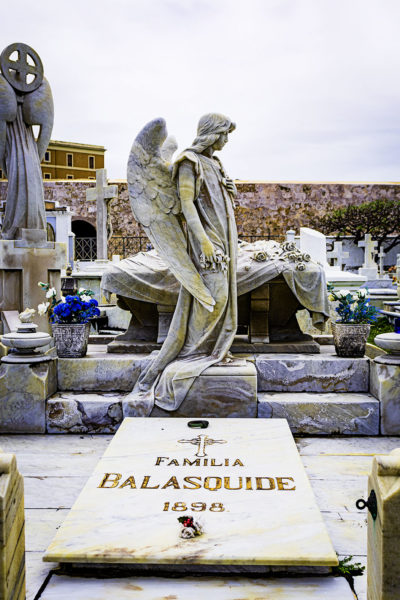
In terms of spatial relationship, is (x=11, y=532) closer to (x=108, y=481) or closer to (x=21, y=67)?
(x=108, y=481)

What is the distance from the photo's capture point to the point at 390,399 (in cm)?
436

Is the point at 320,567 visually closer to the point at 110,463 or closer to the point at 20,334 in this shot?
the point at 110,463

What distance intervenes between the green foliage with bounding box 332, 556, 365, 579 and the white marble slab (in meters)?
0.11

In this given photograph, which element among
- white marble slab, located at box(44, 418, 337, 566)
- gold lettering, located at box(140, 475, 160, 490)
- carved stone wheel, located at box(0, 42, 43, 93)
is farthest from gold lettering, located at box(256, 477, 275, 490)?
carved stone wheel, located at box(0, 42, 43, 93)

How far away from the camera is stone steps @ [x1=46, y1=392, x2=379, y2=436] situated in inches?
172

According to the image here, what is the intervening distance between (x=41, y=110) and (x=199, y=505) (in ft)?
19.8

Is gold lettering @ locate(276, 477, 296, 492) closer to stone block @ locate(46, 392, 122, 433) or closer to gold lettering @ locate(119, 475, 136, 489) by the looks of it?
gold lettering @ locate(119, 475, 136, 489)

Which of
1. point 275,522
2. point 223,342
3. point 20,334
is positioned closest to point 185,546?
point 275,522

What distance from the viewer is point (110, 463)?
3371mm

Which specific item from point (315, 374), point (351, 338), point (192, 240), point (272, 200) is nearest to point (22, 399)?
point (192, 240)

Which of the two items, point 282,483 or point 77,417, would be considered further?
point 77,417

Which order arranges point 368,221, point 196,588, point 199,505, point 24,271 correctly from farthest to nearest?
1. point 368,221
2. point 24,271
3. point 199,505
4. point 196,588

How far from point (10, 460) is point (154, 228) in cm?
290

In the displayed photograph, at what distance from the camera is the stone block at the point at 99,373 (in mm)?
4746
